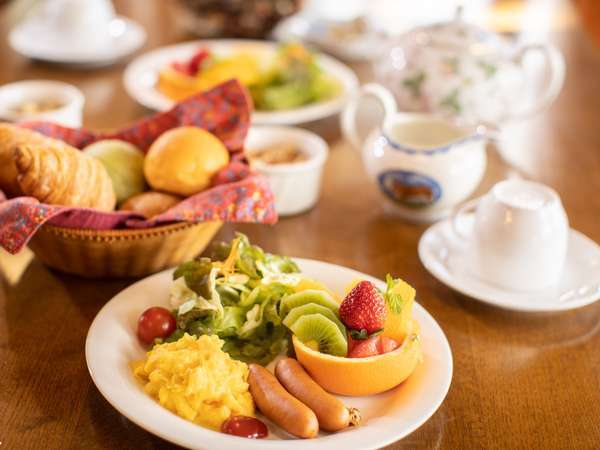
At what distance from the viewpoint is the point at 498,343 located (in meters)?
1.12

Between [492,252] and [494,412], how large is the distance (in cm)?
28

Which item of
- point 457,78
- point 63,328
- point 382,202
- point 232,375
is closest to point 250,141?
point 382,202

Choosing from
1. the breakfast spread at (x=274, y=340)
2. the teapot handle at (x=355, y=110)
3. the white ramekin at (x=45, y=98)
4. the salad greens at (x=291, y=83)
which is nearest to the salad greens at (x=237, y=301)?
the breakfast spread at (x=274, y=340)

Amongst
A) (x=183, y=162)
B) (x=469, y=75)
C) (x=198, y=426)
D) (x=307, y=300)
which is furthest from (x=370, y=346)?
(x=469, y=75)

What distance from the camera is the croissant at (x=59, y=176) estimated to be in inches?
44.1

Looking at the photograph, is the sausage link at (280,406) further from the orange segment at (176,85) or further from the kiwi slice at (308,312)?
the orange segment at (176,85)

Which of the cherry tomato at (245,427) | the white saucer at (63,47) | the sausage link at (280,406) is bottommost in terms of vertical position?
the white saucer at (63,47)

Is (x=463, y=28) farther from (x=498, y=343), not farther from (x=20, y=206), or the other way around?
(x=20, y=206)

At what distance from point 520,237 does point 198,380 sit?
53 cm

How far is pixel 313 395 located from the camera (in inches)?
35.8

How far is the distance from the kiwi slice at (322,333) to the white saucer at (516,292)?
0.96 feet

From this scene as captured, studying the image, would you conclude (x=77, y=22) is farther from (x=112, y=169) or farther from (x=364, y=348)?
(x=364, y=348)

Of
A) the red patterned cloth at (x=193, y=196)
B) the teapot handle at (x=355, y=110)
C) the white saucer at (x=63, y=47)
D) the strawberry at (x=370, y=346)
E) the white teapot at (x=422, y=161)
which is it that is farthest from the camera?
the white saucer at (x=63, y=47)

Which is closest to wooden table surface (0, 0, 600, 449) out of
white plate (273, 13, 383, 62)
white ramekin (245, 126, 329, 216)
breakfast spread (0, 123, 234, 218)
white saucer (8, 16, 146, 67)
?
white ramekin (245, 126, 329, 216)
